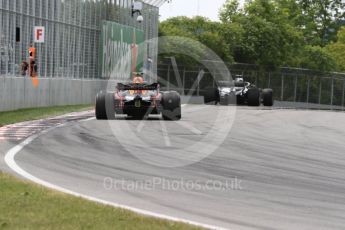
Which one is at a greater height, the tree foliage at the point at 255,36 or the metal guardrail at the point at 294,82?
the tree foliage at the point at 255,36

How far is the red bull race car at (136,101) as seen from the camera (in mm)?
21438

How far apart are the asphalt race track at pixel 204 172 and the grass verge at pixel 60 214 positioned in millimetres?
552

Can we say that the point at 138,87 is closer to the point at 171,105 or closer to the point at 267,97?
the point at 171,105

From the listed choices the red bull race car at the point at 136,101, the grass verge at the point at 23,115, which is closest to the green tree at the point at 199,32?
the grass verge at the point at 23,115

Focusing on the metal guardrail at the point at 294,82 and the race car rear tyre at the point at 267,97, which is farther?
the metal guardrail at the point at 294,82

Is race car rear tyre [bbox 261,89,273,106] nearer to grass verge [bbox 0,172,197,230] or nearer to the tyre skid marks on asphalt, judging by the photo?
the tyre skid marks on asphalt

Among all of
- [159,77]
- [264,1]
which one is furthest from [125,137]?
[264,1]

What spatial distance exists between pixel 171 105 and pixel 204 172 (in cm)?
1093

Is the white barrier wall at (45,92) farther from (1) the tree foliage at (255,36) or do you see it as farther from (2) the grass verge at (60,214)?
(1) the tree foliage at (255,36)

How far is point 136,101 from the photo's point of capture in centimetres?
2141

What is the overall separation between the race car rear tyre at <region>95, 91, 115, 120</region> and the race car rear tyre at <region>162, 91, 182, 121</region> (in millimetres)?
1471

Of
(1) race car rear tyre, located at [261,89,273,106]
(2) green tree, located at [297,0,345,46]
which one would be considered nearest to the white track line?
(1) race car rear tyre, located at [261,89,273,106]

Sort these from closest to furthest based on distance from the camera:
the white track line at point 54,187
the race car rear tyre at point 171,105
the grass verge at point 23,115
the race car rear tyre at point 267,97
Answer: the white track line at point 54,187
the grass verge at point 23,115
the race car rear tyre at point 171,105
the race car rear tyre at point 267,97

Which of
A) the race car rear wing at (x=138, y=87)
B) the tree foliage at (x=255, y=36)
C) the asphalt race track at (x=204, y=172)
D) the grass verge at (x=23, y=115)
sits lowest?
the grass verge at (x=23, y=115)
